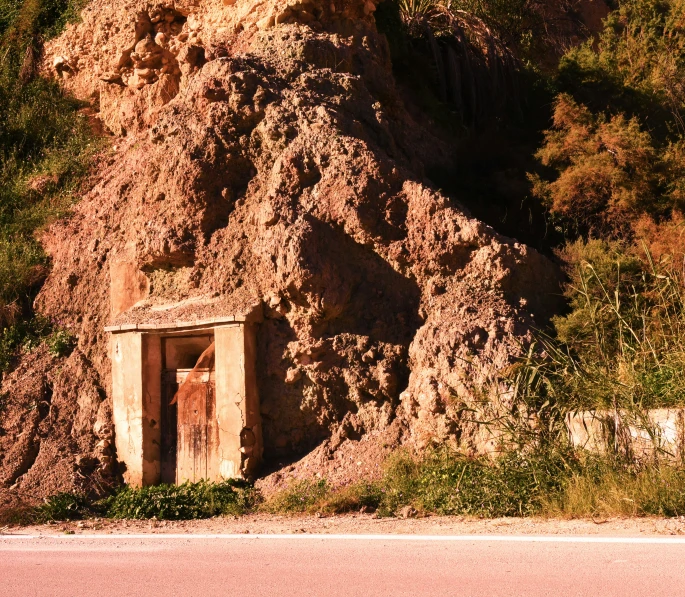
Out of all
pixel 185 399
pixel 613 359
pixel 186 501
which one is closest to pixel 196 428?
pixel 185 399

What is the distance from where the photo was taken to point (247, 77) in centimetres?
1297

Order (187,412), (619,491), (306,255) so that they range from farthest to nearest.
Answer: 1. (187,412)
2. (306,255)
3. (619,491)

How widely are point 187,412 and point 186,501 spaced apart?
1.56 meters

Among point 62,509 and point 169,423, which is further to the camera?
point 169,423

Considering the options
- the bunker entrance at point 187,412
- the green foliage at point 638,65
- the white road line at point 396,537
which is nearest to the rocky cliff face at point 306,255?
the bunker entrance at point 187,412

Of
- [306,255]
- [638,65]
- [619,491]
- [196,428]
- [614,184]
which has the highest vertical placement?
[638,65]

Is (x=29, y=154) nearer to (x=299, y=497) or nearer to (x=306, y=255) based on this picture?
(x=306, y=255)

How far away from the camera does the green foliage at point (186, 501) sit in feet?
34.9

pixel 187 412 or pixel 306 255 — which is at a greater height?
pixel 306 255

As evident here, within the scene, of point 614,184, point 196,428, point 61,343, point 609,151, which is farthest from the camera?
point 609,151

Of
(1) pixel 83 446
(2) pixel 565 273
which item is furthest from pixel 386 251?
(1) pixel 83 446

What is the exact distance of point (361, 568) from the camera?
247 inches

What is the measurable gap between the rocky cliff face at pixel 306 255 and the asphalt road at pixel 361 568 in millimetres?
3330

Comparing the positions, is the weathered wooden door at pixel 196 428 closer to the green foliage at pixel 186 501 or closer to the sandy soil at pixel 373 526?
the green foliage at pixel 186 501
